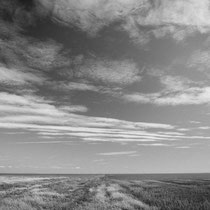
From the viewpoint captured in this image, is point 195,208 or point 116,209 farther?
point 195,208

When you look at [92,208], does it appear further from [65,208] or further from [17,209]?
[17,209]

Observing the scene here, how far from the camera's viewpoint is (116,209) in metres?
26.9

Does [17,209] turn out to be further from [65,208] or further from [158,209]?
[158,209]

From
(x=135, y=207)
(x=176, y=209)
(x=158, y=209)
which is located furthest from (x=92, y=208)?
(x=176, y=209)

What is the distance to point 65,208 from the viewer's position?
2741cm

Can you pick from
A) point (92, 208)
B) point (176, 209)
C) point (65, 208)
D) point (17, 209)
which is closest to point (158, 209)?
point (176, 209)

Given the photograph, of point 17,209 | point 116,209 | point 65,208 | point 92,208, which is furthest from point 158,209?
point 17,209

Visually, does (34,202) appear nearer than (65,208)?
No

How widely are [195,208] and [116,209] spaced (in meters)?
8.48

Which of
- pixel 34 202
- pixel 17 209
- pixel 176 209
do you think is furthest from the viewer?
pixel 34 202

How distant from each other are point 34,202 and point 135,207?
11.5 metres

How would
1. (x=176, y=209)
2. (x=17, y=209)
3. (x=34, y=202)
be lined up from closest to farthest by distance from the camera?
(x=17, y=209) → (x=176, y=209) → (x=34, y=202)

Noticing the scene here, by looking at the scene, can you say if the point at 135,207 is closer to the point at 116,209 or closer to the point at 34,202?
the point at 116,209

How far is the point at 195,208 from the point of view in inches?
1137
